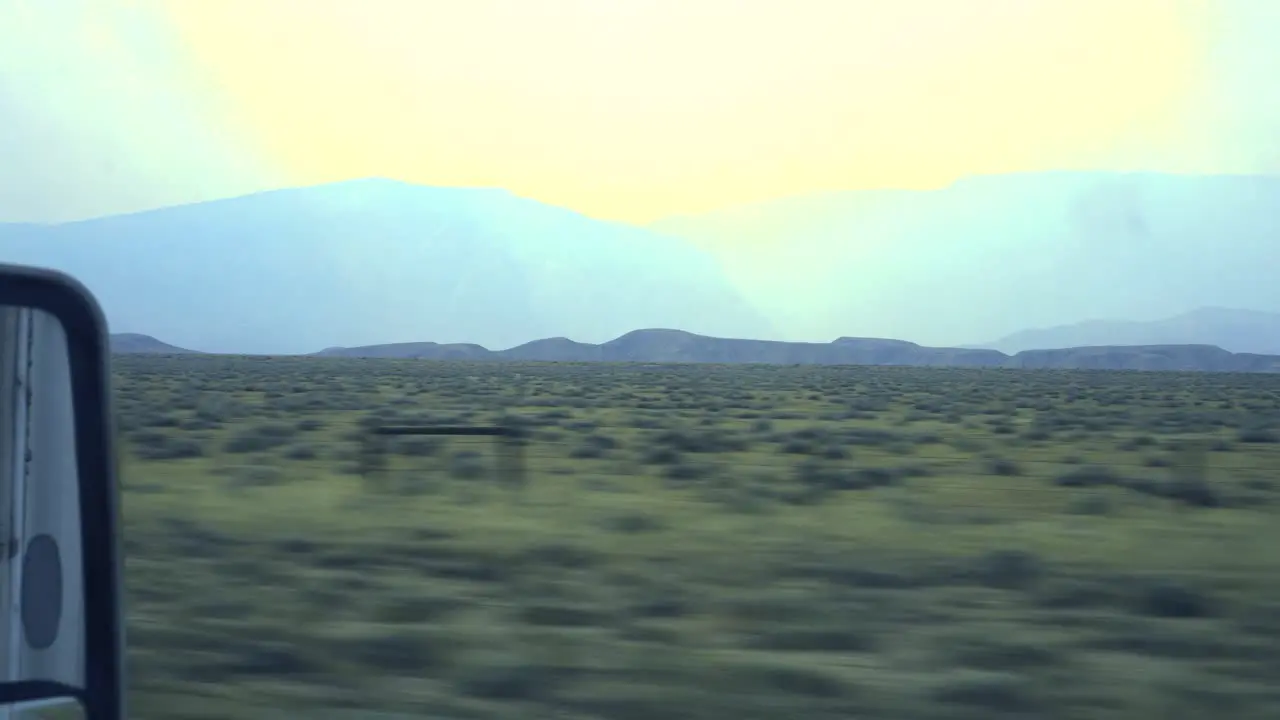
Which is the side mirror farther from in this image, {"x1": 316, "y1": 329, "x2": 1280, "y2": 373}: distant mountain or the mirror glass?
{"x1": 316, "y1": 329, "x2": 1280, "y2": 373}: distant mountain

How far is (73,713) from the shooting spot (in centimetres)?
245

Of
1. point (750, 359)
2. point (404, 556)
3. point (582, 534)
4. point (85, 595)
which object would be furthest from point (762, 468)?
point (750, 359)

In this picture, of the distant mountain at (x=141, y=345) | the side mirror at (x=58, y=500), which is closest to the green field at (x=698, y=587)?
the side mirror at (x=58, y=500)

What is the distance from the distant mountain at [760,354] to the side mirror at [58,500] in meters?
181

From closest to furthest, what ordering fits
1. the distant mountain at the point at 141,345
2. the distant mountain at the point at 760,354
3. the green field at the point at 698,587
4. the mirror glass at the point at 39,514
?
the mirror glass at the point at 39,514, the green field at the point at 698,587, the distant mountain at the point at 141,345, the distant mountain at the point at 760,354

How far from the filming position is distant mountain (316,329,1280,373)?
182 metres

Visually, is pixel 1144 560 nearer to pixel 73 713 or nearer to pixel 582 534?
pixel 582 534

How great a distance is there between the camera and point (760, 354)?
642 feet

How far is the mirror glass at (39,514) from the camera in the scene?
8.22 feet

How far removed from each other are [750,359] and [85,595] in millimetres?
192516

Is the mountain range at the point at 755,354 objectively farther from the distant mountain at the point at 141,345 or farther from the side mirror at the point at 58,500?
the side mirror at the point at 58,500

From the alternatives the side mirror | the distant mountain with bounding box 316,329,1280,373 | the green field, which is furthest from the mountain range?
the side mirror

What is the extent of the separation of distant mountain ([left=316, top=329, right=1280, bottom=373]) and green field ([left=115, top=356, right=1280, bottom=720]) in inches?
6529

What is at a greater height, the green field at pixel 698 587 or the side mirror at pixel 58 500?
the side mirror at pixel 58 500
